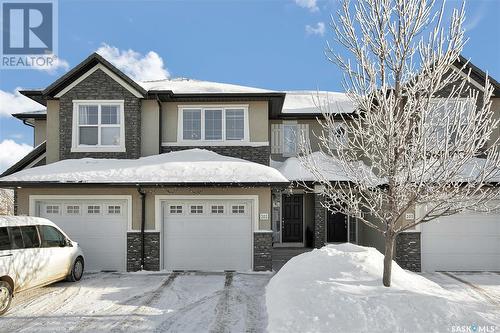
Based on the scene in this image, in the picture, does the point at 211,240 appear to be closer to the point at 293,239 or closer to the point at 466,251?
the point at 293,239

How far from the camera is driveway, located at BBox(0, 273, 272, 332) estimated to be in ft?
20.7

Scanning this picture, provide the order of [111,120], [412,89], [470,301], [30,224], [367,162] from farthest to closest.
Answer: [367,162], [111,120], [30,224], [470,301], [412,89]

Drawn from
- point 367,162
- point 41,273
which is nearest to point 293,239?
point 367,162

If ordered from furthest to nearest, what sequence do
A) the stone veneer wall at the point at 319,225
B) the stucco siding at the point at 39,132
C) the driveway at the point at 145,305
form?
1. the stucco siding at the point at 39,132
2. the stone veneer wall at the point at 319,225
3. the driveway at the point at 145,305

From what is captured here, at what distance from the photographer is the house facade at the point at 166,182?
1066cm

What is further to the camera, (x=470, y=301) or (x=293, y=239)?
(x=293, y=239)

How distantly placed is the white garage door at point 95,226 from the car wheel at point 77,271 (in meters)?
1.11

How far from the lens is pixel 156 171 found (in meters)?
10.7

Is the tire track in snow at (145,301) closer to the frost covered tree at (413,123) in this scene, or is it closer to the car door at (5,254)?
the car door at (5,254)

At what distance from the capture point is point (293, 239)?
15781 millimetres

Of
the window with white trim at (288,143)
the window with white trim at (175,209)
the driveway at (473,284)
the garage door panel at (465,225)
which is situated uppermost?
the window with white trim at (288,143)

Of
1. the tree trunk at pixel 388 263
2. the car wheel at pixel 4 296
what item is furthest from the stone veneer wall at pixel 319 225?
the car wheel at pixel 4 296

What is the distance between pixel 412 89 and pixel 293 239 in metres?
10.6

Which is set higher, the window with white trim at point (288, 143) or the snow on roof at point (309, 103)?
the snow on roof at point (309, 103)
